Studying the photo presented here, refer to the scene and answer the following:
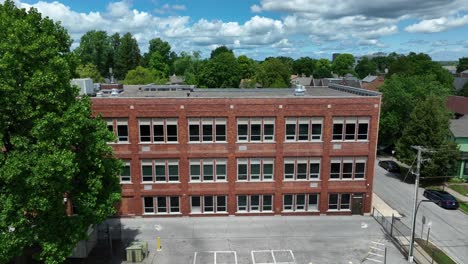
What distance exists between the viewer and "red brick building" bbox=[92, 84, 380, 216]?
98.2ft

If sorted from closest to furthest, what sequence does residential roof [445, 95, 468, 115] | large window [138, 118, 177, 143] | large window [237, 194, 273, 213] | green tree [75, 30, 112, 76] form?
large window [138, 118, 177, 143]
large window [237, 194, 273, 213]
residential roof [445, 95, 468, 115]
green tree [75, 30, 112, 76]

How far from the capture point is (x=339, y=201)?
106 ft

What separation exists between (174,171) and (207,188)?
332cm

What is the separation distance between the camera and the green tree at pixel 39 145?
16.3 m

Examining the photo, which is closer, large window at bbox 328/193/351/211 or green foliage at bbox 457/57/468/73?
large window at bbox 328/193/351/211

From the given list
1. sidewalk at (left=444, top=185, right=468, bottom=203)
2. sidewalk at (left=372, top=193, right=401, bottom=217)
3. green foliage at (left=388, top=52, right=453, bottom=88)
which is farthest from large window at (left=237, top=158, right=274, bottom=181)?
green foliage at (left=388, top=52, right=453, bottom=88)

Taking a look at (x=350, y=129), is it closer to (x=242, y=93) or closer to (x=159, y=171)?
(x=242, y=93)

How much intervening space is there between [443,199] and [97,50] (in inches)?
4126

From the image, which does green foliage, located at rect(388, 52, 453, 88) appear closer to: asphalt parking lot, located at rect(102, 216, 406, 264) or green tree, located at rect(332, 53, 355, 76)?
asphalt parking lot, located at rect(102, 216, 406, 264)

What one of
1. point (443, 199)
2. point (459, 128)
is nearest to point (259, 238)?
point (443, 199)

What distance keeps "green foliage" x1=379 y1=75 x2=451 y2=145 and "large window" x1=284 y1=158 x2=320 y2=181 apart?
24860mm

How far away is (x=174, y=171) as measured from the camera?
31.3 m

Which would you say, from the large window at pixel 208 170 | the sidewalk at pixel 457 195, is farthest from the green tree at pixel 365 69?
the large window at pixel 208 170

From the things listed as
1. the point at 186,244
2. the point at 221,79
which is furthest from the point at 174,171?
the point at 221,79
